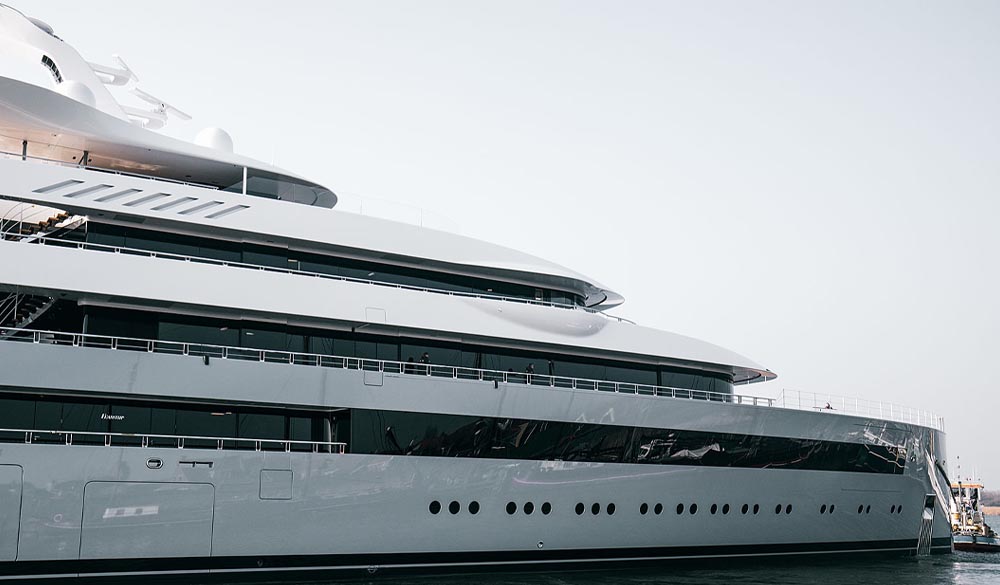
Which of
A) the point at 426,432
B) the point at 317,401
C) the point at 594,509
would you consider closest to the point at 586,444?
the point at 594,509

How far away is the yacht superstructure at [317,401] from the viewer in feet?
50.1

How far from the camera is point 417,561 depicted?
17.2 m

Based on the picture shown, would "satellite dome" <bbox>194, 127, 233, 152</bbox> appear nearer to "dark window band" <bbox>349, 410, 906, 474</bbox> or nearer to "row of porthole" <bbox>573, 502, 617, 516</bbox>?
"dark window band" <bbox>349, 410, 906, 474</bbox>

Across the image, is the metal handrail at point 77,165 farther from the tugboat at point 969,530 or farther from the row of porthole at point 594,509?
the tugboat at point 969,530

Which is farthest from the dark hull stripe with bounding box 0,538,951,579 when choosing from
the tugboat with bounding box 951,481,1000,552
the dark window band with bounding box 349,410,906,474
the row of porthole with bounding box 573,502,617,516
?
the tugboat with bounding box 951,481,1000,552

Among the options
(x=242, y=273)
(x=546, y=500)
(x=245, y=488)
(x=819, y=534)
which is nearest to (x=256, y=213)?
(x=242, y=273)

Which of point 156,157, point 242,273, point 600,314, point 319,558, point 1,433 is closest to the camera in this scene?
point 1,433

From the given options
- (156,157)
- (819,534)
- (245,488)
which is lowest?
(819,534)

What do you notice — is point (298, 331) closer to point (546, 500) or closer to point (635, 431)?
point (546, 500)

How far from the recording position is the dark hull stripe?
14531 millimetres

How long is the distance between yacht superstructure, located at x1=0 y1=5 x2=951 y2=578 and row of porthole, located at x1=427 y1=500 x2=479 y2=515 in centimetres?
8

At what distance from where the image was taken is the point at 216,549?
15484 millimetres

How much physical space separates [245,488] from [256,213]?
18.9ft

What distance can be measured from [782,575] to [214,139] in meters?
16.0
